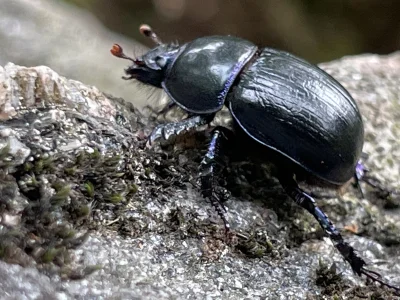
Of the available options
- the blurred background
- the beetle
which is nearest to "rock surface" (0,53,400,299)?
the beetle

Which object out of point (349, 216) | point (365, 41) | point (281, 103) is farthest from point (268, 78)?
point (365, 41)

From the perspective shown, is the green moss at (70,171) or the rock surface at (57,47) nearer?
the green moss at (70,171)

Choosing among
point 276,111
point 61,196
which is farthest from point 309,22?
point 61,196

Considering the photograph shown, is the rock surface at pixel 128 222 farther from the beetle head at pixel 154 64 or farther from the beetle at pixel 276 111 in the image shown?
the beetle head at pixel 154 64

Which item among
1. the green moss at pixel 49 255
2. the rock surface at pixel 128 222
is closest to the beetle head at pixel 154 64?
the rock surface at pixel 128 222

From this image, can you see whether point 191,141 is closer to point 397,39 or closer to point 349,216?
point 349,216

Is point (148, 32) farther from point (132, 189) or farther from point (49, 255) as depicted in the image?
point (49, 255)
